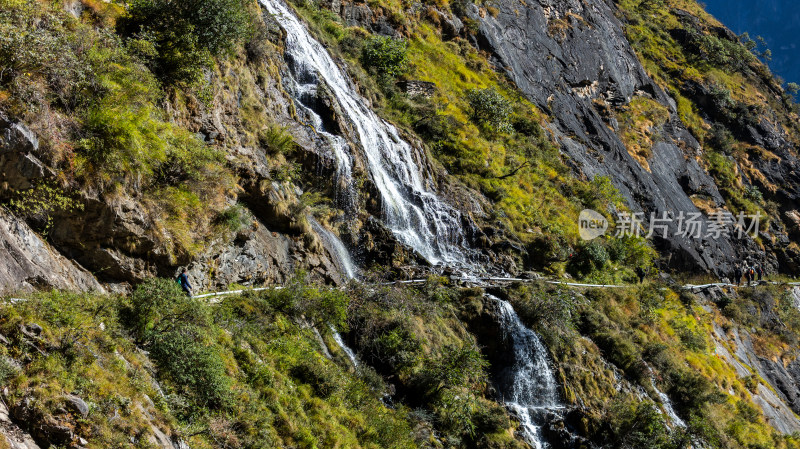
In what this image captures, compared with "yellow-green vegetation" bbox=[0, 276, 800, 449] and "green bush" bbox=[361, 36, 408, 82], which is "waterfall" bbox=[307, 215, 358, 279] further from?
"green bush" bbox=[361, 36, 408, 82]

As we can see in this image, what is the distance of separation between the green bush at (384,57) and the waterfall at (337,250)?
1383cm

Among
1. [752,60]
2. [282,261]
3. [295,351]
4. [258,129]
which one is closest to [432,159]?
[258,129]

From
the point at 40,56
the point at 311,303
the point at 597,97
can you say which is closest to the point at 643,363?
the point at 311,303

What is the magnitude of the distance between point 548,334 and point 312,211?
7.83m

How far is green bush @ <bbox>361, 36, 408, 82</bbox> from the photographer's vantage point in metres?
28.0

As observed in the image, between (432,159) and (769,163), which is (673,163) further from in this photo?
(432,159)

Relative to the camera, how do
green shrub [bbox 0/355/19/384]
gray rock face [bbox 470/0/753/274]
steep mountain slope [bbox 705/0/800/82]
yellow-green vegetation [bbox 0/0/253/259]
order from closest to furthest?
green shrub [bbox 0/355/19/384]
yellow-green vegetation [bbox 0/0/253/259]
gray rock face [bbox 470/0/753/274]
steep mountain slope [bbox 705/0/800/82]

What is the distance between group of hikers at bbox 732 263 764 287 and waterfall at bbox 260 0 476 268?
25.0m

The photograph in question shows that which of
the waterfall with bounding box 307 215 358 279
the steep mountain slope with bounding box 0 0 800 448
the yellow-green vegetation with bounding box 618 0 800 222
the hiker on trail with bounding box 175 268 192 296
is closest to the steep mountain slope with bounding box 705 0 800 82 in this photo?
the yellow-green vegetation with bounding box 618 0 800 222

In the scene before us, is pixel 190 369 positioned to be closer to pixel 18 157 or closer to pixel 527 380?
pixel 18 157

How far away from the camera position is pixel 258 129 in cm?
1524

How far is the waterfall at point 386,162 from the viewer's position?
18.4 m

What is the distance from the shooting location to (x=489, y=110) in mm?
28984

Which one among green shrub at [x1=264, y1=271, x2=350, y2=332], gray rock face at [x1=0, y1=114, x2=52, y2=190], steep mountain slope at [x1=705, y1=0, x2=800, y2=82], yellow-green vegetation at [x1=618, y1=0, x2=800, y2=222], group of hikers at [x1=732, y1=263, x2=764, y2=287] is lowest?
green shrub at [x1=264, y1=271, x2=350, y2=332]
